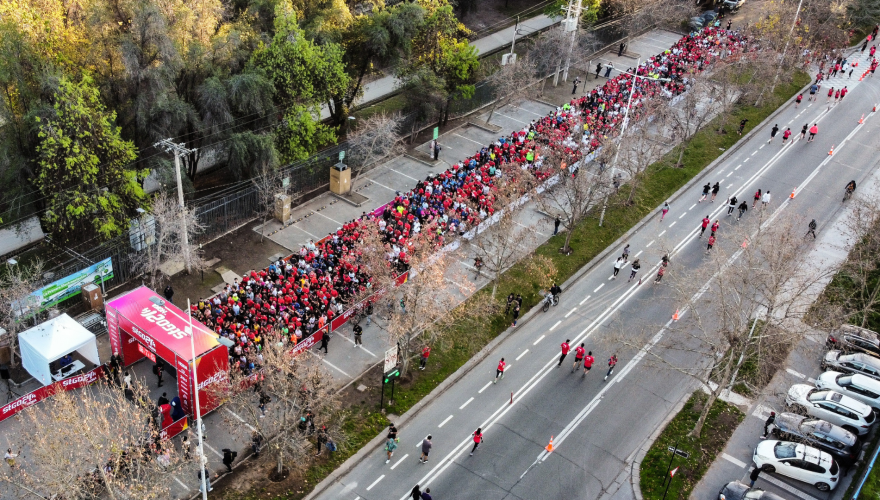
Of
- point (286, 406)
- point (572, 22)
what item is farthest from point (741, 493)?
point (572, 22)

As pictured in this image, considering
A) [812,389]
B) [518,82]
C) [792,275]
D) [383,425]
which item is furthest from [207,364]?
[518,82]

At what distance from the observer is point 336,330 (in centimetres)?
3784

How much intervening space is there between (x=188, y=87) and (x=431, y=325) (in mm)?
22095

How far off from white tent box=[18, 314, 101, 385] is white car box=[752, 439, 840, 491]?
27.4 meters

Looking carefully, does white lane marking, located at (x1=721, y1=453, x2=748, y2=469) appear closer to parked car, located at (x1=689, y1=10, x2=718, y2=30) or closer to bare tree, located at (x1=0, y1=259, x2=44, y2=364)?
bare tree, located at (x1=0, y1=259, x2=44, y2=364)

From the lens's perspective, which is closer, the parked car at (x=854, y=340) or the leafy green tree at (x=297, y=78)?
the parked car at (x=854, y=340)

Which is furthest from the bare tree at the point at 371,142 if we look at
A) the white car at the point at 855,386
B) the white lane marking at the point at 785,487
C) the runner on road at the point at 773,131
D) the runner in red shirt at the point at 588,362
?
the runner on road at the point at 773,131

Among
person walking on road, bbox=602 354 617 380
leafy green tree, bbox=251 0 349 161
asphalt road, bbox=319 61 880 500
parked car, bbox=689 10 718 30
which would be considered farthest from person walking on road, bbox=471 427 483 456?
parked car, bbox=689 10 718 30

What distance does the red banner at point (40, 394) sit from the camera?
102ft

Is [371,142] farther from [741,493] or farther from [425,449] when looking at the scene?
[741,493]

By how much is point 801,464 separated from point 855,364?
7.74m

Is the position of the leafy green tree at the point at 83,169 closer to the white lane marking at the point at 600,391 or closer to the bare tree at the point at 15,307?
the bare tree at the point at 15,307

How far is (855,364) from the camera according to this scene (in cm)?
3644

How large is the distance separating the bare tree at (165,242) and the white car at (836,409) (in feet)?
91.8
